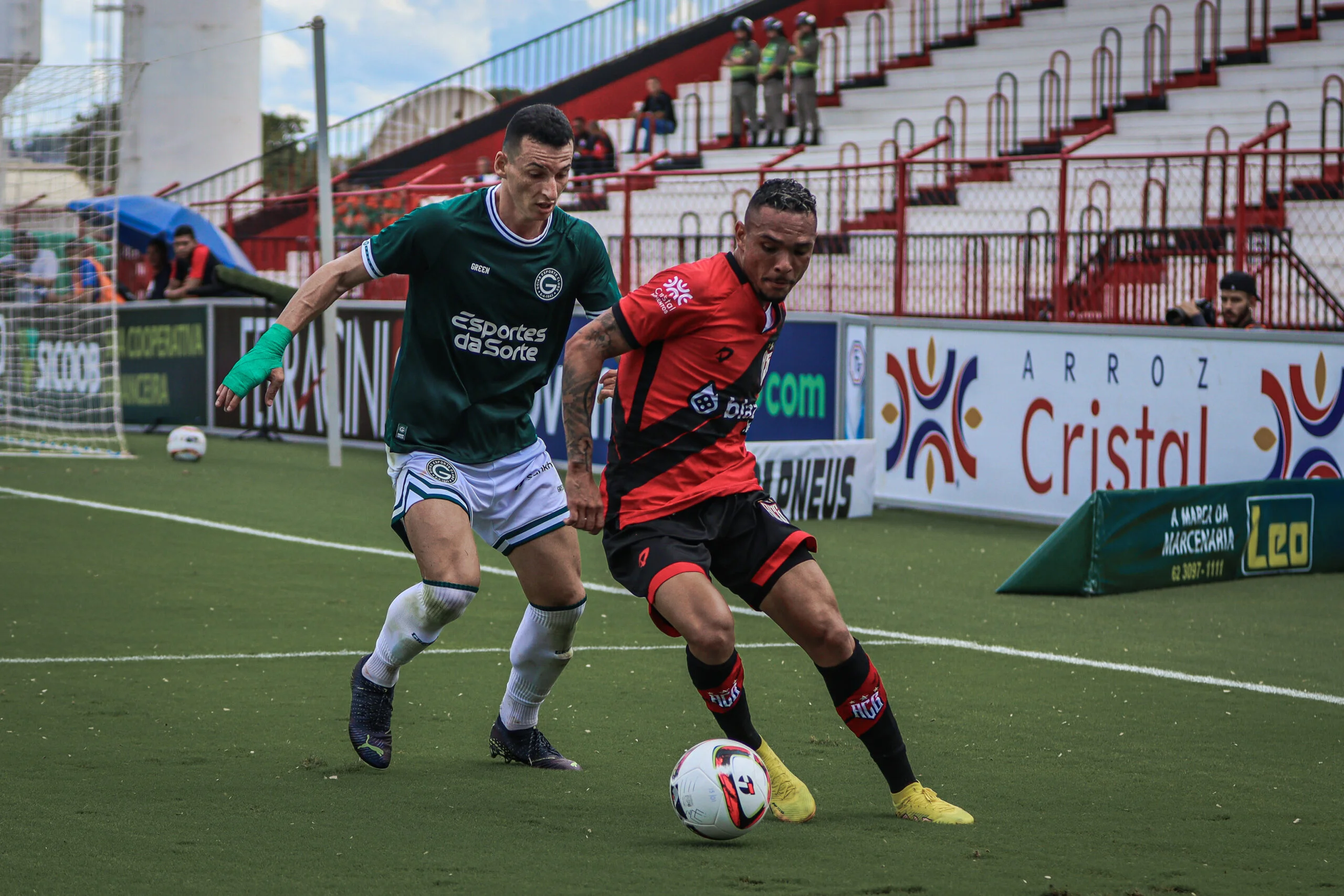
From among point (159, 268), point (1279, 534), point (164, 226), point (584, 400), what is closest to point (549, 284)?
point (584, 400)

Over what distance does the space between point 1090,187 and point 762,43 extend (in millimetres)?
14295

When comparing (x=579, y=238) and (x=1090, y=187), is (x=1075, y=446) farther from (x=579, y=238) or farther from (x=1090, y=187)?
(x=579, y=238)

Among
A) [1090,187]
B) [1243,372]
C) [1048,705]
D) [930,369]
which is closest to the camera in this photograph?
[1048,705]

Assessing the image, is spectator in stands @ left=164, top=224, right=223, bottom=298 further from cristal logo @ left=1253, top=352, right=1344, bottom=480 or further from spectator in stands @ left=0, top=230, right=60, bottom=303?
cristal logo @ left=1253, top=352, right=1344, bottom=480

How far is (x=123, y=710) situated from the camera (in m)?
6.32

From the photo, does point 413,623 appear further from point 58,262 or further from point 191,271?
point 191,271

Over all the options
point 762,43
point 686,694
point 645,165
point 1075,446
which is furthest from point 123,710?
point 762,43

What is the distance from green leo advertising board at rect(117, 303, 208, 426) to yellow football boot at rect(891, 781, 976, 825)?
615 inches

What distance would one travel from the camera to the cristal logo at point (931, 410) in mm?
12922

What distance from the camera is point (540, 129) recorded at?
5352mm

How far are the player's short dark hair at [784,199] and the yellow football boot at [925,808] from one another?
1717mm

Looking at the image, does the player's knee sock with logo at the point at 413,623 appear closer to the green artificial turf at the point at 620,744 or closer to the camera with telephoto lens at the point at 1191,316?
the green artificial turf at the point at 620,744

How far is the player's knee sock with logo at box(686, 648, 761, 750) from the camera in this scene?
4965 millimetres

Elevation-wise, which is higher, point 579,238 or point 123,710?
point 579,238
